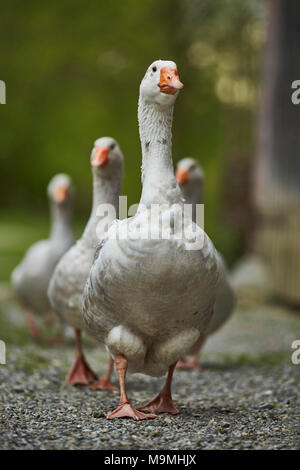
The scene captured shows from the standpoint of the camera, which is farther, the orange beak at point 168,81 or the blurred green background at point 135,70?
the blurred green background at point 135,70

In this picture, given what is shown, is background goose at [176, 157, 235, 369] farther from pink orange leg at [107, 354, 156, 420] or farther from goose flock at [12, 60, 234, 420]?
pink orange leg at [107, 354, 156, 420]

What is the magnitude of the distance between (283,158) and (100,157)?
6.18 metres

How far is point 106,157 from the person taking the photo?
566cm

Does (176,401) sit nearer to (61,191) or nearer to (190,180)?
(190,180)

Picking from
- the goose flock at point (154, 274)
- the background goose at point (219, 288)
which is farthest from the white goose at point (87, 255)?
the background goose at point (219, 288)

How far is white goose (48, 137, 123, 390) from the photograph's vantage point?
564 centimetres

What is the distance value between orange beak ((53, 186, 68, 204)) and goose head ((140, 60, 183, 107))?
3.70m

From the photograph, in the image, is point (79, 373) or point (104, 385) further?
point (79, 373)

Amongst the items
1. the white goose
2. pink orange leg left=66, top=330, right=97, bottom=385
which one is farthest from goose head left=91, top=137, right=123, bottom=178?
pink orange leg left=66, top=330, right=97, bottom=385

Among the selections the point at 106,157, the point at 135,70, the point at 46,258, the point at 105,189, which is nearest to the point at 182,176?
the point at 105,189

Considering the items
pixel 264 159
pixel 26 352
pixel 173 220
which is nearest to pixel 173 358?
pixel 173 220

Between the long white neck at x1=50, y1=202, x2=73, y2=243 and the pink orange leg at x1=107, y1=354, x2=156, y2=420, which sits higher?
the long white neck at x1=50, y1=202, x2=73, y2=243

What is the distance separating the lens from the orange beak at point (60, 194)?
8086 millimetres

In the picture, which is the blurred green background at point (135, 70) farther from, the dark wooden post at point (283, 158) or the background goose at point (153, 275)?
the background goose at point (153, 275)
